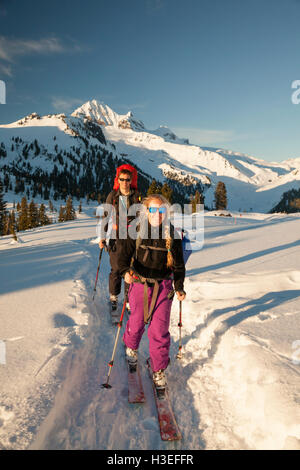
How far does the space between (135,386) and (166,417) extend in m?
0.65

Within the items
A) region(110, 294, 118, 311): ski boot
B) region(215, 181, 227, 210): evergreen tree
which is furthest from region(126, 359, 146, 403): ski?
region(215, 181, 227, 210): evergreen tree

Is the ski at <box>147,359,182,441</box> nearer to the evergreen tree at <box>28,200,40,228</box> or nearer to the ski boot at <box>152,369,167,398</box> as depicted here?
the ski boot at <box>152,369,167,398</box>

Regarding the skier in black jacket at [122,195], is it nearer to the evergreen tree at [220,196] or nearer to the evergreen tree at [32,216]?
the evergreen tree at [32,216]

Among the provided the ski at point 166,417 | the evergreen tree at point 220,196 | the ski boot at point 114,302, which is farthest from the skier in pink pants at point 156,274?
the evergreen tree at point 220,196

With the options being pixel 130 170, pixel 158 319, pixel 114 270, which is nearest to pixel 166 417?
pixel 158 319

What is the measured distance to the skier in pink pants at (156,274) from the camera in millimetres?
3395

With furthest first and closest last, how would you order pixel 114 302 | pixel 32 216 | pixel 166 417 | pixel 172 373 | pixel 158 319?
1. pixel 32 216
2. pixel 114 302
3. pixel 172 373
4. pixel 158 319
5. pixel 166 417

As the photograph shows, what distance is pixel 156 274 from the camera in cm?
347

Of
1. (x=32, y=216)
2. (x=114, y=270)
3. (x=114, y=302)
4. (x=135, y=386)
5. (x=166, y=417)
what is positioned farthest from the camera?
(x=32, y=216)

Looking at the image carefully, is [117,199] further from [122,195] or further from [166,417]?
[166,417]

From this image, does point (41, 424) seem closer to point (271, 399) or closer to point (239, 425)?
point (239, 425)

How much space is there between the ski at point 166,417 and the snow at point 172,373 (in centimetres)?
8
